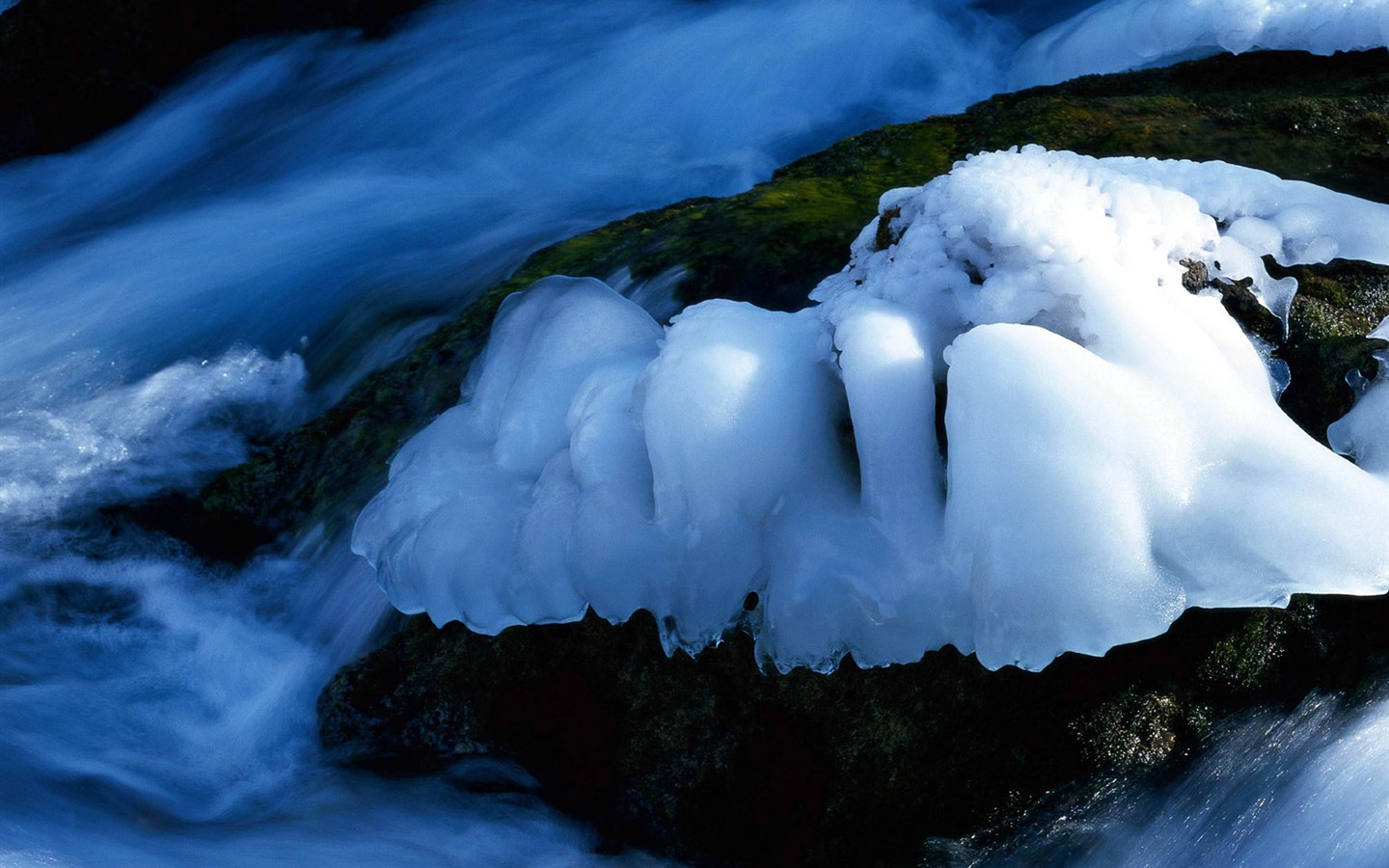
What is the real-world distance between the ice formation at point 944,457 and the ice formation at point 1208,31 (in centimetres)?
182

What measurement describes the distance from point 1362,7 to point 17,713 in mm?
5192

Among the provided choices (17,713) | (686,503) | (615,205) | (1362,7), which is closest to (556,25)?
(615,205)

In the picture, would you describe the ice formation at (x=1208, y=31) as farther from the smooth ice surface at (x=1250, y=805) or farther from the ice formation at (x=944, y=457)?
the smooth ice surface at (x=1250, y=805)

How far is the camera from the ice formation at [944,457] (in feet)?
6.51

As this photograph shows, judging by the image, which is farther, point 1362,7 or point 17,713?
point 1362,7

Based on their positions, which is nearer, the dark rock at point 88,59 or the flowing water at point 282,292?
the flowing water at point 282,292

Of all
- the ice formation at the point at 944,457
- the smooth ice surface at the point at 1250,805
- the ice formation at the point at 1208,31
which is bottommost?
the smooth ice surface at the point at 1250,805

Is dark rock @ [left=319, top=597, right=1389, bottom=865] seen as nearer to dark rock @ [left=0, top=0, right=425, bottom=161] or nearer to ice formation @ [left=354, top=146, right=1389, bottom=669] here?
ice formation @ [left=354, top=146, right=1389, bottom=669]

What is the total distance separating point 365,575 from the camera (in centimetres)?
346

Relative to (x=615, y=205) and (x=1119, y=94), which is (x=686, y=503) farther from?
(x=615, y=205)

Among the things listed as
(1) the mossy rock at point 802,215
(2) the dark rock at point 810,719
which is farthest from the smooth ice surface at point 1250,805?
(1) the mossy rock at point 802,215

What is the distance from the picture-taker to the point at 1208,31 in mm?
4660

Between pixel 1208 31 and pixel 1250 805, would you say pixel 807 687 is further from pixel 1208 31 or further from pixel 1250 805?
pixel 1208 31

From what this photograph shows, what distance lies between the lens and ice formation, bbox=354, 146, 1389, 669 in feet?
6.51
